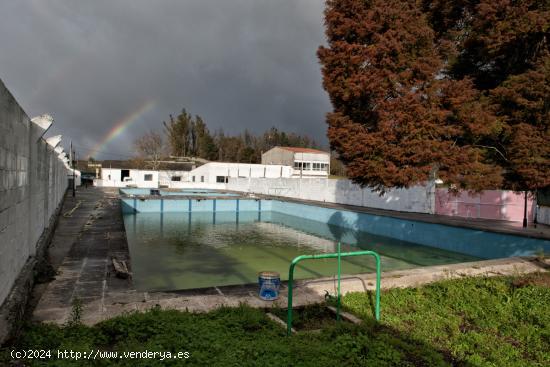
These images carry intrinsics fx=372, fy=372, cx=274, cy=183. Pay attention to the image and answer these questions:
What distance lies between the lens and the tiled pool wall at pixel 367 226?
43.5 ft

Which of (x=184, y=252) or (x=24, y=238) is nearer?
(x=24, y=238)

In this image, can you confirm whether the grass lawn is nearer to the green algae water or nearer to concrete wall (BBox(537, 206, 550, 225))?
the green algae water

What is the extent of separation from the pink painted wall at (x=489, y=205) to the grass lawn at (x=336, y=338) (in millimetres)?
12859

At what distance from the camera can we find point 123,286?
6.19m

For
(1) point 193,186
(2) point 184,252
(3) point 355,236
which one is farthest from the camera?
(1) point 193,186

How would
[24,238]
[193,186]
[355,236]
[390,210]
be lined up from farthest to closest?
[193,186] → [390,210] → [355,236] → [24,238]

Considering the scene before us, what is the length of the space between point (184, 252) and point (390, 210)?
14.3 m

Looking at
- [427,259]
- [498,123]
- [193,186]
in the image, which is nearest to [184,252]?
[427,259]

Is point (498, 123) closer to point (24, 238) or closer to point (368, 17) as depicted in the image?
point (368, 17)

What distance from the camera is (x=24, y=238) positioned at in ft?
19.0

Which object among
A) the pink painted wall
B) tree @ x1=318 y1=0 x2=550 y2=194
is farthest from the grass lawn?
the pink painted wall

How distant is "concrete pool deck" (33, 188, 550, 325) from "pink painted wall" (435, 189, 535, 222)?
9.36 meters

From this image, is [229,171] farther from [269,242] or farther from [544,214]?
[544,214]

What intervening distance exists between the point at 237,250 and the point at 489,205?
508 inches
